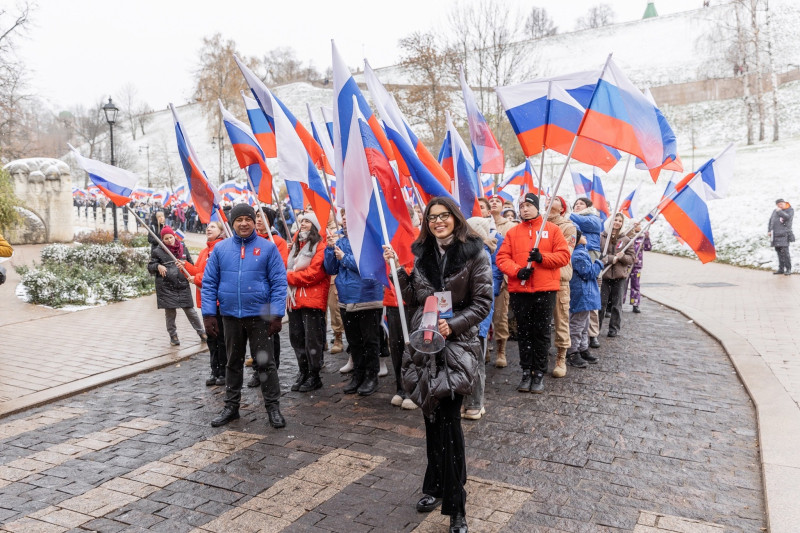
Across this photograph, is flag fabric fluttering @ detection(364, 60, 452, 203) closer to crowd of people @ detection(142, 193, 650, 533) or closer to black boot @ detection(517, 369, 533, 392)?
crowd of people @ detection(142, 193, 650, 533)

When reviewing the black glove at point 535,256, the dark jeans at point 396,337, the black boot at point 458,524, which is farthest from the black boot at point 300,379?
the black boot at point 458,524

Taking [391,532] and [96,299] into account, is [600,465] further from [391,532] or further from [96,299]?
[96,299]

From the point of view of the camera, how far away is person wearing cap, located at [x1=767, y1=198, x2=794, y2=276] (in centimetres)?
1452

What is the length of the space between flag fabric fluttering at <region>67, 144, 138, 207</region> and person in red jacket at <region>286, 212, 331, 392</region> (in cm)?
264

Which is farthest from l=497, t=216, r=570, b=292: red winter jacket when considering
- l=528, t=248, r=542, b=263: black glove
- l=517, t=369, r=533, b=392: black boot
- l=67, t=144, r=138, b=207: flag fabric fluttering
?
l=67, t=144, r=138, b=207: flag fabric fluttering

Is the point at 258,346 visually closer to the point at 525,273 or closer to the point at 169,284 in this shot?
the point at 525,273

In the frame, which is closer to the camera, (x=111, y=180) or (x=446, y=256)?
(x=446, y=256)

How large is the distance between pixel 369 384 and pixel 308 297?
1095 mm

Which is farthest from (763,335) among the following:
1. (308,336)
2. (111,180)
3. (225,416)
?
(111,180)

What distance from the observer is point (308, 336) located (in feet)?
20.9

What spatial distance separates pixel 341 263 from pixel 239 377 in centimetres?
152

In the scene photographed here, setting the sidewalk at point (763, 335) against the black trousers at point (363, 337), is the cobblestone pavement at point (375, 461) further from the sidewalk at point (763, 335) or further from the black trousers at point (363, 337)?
the black trousers at point (363, 337)

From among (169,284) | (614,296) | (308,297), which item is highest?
(169,284)

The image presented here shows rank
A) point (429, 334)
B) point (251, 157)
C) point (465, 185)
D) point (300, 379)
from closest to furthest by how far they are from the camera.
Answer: point (429, 334) < point (300, 379) < point (465, 185) < point (251, 157)
